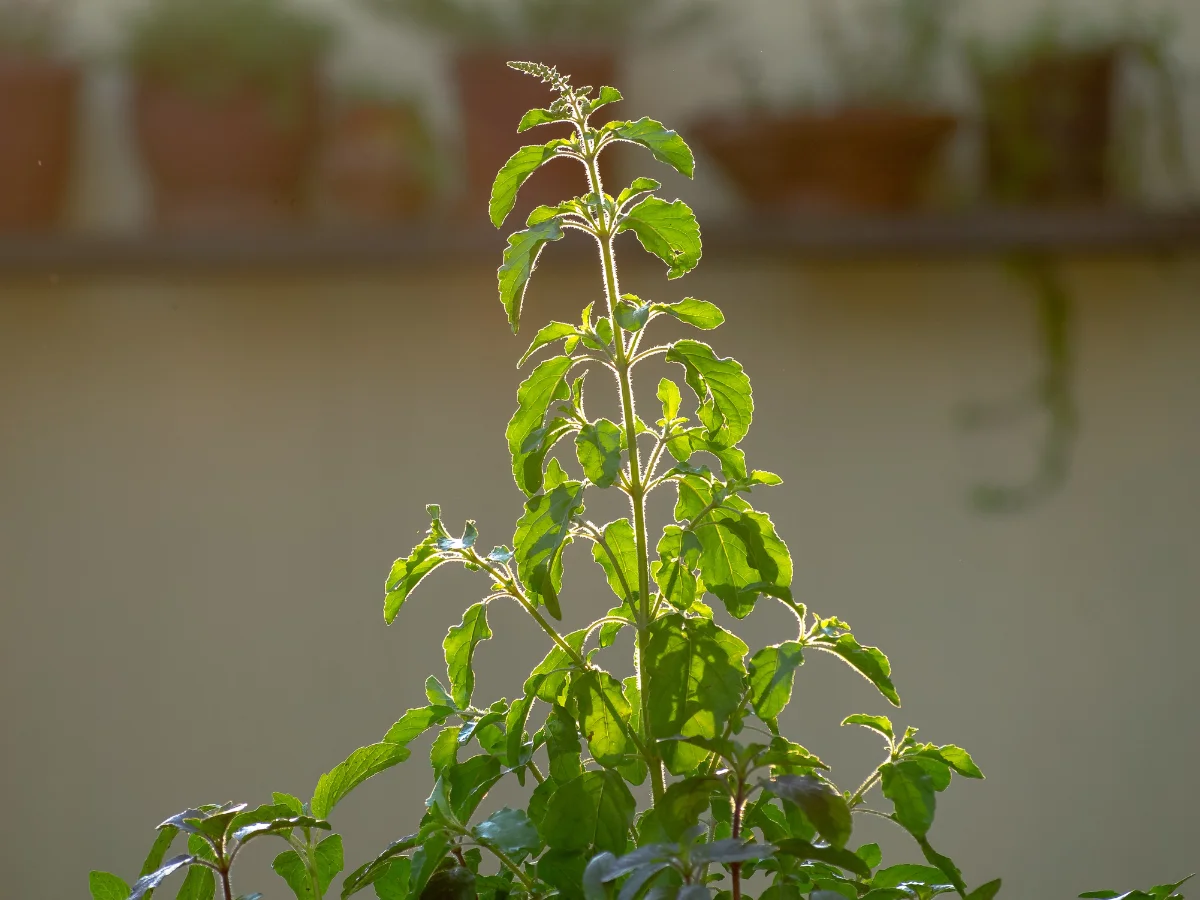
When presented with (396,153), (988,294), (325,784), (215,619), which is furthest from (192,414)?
(988,294)

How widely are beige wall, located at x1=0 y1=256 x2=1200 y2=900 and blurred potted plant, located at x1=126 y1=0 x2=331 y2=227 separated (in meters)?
0.12

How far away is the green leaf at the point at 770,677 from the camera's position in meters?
0.66

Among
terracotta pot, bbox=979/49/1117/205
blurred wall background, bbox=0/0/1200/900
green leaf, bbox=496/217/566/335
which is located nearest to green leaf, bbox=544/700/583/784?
green leaf, bbox=496/217/566/335

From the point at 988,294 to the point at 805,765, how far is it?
2.98 ft

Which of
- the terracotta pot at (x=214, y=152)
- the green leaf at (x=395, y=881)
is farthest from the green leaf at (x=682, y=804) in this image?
the terracotta pot at (x=214, y=152)

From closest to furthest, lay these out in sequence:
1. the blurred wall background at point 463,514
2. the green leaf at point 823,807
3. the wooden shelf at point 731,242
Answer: the green leaf at point 823,807, the wooden shelf at point 731,242, the blurred wall background at point 463,514

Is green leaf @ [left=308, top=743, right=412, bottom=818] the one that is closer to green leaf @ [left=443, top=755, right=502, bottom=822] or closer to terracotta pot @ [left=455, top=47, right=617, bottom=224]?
green leaf @ [left=443, top=755, right=502, bottom=822]

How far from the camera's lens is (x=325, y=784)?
2.49 feet

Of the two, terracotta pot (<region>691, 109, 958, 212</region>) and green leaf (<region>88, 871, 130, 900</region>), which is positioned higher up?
terracotta pot (<region>691, 109, 958, 212</region>)

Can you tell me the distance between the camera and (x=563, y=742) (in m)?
0.71

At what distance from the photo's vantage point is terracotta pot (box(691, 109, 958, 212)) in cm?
136

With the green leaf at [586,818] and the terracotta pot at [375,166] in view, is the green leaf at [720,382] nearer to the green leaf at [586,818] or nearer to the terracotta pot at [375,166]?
the green leaf at [586,818]

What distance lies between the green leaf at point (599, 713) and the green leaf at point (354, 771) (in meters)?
0.11

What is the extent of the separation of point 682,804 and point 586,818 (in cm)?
7
